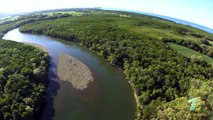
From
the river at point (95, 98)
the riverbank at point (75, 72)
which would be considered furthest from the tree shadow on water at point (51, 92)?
the riverbank at point (75, 72)

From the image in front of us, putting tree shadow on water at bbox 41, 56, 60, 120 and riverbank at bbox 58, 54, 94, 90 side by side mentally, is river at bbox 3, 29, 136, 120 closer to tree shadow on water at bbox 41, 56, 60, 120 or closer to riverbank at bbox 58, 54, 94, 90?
tree shadow on water at bbox 41, 56, 60, 120

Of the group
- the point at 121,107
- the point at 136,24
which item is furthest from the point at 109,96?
the point at 136,24

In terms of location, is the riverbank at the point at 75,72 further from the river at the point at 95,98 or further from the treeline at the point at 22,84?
the treeline at the point at 22,84

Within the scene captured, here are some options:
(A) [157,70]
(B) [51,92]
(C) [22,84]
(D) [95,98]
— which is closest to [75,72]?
(B) [51,92]

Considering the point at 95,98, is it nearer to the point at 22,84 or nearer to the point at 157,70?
the point at 22,84

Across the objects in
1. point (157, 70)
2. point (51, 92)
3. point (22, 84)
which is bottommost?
point (51, 92)

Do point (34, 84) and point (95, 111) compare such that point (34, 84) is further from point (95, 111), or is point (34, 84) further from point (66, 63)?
point (66, 63)

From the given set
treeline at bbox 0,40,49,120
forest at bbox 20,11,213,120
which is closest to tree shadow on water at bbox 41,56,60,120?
treeline at bbox 0,40,49,120
